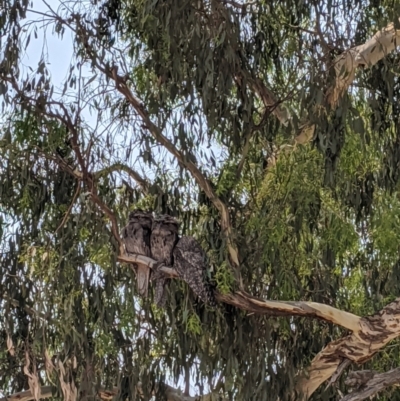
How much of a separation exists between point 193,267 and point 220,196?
1.08ft

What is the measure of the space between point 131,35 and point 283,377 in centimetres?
163

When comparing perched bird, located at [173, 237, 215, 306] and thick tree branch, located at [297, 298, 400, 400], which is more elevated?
perched bird, located at [173, 237, 215, 306]

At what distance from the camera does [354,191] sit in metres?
3.52

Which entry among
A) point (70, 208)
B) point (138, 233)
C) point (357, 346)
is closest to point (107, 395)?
point (138, 233)

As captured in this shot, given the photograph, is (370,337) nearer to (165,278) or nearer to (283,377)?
(283,377)

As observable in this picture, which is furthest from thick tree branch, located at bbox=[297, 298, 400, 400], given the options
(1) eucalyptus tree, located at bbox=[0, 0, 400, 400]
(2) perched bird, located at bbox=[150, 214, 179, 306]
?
(2) perched bird, located at bbox=[150, 214, 179, 306]

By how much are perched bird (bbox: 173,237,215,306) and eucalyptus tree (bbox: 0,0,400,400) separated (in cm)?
5

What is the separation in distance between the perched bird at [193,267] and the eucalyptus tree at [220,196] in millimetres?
53

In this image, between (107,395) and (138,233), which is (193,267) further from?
(107,395)

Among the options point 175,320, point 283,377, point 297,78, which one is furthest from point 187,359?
point 297,78

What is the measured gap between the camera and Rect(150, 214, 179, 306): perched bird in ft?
11.0

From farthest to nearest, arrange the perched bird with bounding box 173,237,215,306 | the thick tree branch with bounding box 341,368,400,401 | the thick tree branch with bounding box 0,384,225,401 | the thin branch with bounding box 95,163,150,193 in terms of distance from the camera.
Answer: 1. the thick tree branch with bounding box 0,384,225,401
2. the thin branch with bounding box 95,163,150,193
3. the thick tree branch with bounding box 341,368,400,401
4. the perched bird with bounding box 173,237,215,306

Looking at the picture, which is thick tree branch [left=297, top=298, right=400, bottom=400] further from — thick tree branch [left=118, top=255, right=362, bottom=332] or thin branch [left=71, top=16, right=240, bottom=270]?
thin branch [left=71, top=16, right=240, bottom=270]

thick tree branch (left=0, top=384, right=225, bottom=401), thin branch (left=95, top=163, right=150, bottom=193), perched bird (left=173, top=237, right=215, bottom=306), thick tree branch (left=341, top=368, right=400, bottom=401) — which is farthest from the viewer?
thick tree branch (left=0, top=384, right=225, bottom=401)
